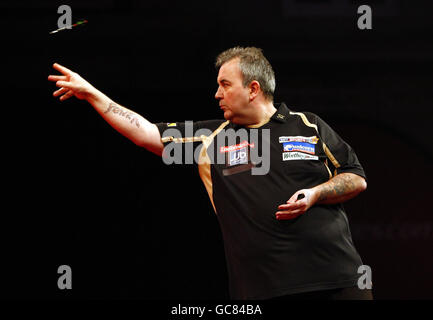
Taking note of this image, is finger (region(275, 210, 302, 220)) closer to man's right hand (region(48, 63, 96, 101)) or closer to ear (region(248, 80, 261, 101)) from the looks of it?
ear (region(248, 80, 261, 101))

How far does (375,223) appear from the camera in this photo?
3.12 metres

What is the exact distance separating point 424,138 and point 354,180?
4.52 feet

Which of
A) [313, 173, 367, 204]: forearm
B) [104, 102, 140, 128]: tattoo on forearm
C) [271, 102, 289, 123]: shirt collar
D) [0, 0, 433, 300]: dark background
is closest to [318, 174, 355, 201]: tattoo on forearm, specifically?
[313, 173, 367, 204]: forearm

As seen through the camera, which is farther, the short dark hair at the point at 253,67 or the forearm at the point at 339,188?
the short dark hair at the point at 253,67

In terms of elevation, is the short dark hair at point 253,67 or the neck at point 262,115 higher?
the short dark hair at point 253,67

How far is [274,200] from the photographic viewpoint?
1915 mm

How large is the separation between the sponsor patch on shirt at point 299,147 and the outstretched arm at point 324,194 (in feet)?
0.47

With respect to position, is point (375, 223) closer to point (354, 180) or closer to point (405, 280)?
point (405, 280)

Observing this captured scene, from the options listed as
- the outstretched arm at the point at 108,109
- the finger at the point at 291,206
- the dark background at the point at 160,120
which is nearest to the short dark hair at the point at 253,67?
the outstretched arm at the point at 108,109

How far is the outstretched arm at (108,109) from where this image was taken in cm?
192

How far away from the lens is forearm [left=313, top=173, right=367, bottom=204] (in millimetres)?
1919

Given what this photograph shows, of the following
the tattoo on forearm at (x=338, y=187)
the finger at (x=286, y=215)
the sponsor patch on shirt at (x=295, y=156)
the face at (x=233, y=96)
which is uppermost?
the face at (x=233, y=96)

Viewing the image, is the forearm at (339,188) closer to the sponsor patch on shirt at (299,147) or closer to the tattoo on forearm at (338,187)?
the tattoo on forearm at (338,187)

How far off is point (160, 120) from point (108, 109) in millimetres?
1089
